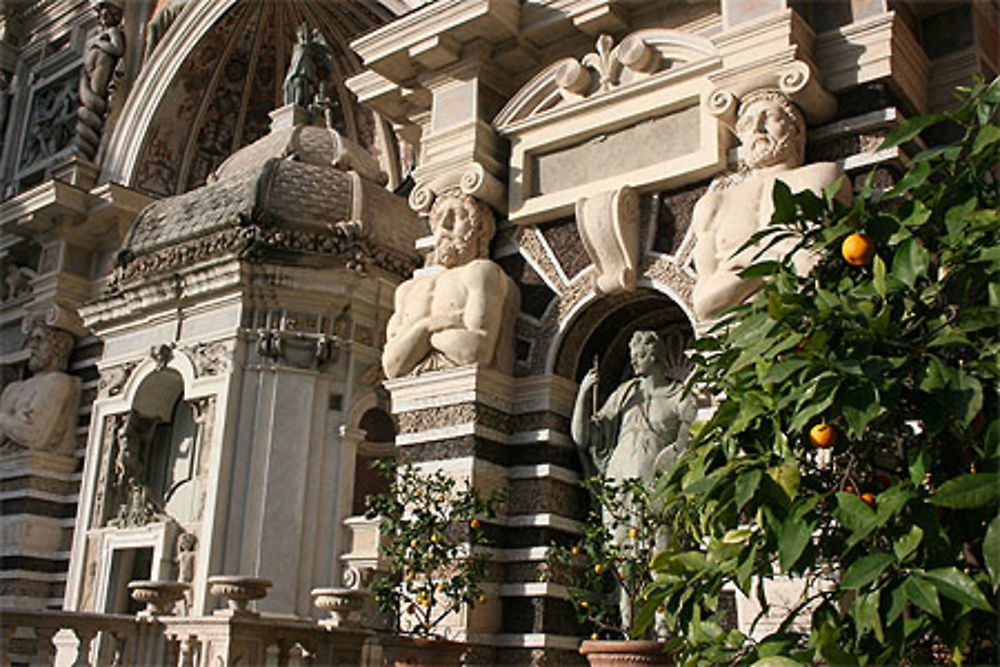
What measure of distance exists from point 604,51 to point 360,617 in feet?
19.1

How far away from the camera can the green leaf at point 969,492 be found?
10.6ft

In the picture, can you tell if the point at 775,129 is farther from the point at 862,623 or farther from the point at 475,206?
the point at 862,623

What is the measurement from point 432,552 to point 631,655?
201 cm

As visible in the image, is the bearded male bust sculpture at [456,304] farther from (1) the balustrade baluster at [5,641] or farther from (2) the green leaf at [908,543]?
(2) the green leaf at [908,543]

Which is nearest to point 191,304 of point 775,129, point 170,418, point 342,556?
point 170,418

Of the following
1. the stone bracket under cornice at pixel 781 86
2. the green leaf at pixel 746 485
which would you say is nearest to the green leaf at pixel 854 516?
the green leaf at pixel 746 485

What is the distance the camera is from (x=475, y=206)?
9.09 metres

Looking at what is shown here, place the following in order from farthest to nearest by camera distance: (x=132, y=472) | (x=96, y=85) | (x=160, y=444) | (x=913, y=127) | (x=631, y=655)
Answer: (x=96, y=85)
(x=160, y=444)
(x=132, y=472)
(x=631, y=655)
(x=913, y=127)

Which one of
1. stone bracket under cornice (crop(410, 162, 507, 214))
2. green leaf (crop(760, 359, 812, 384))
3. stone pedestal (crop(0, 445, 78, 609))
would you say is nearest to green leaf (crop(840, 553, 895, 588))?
green leaf (crop(760, 359, 812, 384))

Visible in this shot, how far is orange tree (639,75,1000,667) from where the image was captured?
3.30m

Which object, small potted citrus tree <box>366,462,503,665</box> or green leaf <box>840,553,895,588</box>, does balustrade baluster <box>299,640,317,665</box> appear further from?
green leaf <box>840,553,895,588</box>

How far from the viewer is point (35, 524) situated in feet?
49.3

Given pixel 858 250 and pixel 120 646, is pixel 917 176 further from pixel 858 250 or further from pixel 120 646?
pixel 120 646

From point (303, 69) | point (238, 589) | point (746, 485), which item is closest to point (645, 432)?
point (238, 589)
